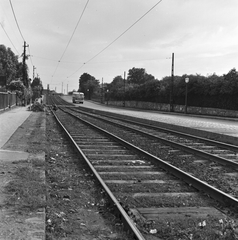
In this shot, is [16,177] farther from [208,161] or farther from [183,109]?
[183,109]

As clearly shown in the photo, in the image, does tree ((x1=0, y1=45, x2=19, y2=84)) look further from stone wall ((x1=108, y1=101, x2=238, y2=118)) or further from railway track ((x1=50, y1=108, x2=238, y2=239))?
railway track ((x1=50, y1=108, x2=238, y2=239))

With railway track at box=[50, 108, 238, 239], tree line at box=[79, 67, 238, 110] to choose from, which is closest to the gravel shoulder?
railway track at box=[50, 108, 238, 239]

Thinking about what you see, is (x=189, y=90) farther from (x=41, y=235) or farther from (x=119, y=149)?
(x=41, y=235)

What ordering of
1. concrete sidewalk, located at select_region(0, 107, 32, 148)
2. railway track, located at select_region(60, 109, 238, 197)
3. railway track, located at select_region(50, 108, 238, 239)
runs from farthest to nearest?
concrete sidewalk, located at select_region(0, 107, 32, 148), railway track, located at select_region(60, 109, 238, 197), railway track, located at select_region(50, 108, 238, 239)

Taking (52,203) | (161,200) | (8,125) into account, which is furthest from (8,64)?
(161,200)

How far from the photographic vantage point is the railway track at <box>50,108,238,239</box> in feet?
13.1

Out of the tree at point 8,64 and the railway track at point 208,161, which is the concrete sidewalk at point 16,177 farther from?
the tree at point 8,64

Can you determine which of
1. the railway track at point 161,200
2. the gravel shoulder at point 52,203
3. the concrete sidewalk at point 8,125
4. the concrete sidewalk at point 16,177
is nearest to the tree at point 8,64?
the concrete sidewalk at point 8,125

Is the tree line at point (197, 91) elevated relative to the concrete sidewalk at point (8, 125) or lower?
elevated

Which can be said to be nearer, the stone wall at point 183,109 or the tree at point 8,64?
the stone wall at point 183,109

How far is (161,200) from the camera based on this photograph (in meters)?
5.20

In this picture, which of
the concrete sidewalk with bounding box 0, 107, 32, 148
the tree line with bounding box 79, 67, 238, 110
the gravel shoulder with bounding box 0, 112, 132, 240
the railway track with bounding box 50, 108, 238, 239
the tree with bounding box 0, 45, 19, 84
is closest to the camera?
the gravel shoulder with bounding box 0, 112, 132, 240

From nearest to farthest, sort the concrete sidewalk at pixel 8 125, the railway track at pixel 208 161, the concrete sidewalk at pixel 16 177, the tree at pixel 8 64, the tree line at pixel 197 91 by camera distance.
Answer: the concrete sidewalk at pixel 16 177 < the railway track at pixel 208 161 < the concrete sidewalk at pixel 8 125 < the tree line at pixel 197 91 < the tree at pixel 8 64

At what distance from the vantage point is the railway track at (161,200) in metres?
4.01
